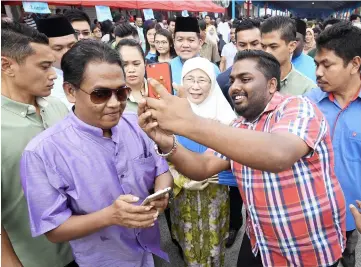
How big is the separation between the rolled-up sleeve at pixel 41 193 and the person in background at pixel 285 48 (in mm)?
2169

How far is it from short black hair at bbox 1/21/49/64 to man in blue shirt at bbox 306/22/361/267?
1.79 m

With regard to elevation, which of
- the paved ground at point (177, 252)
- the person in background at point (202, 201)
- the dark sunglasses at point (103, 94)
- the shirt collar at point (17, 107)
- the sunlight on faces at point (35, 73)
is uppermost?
the sunlight on faces at point (35, 73)

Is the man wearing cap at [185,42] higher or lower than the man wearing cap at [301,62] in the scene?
higher

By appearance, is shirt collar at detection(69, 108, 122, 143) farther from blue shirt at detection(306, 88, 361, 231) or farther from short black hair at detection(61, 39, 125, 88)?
blue shirt at detection(306, 88, 361, 231)

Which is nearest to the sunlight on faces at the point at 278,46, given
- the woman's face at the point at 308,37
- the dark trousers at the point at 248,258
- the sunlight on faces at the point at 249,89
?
the sunlight on faces at the point at 249,89

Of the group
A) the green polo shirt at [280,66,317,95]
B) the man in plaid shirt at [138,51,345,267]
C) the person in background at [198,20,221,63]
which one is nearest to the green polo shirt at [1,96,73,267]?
the man in plaid shirt at [138,51,345,267]

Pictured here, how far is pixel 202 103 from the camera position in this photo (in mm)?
2580

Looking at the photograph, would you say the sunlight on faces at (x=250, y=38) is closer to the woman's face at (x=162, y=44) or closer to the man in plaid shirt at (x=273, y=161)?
the woman's face at (x=162, y=44)

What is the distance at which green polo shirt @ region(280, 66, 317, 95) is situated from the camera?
2799 millimetres

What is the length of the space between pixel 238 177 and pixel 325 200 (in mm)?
423

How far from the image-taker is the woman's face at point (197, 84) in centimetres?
251

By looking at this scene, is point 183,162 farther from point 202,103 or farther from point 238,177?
point 202,103

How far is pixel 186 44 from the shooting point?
3.97 meters

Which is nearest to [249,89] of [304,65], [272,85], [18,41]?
[272,85]
